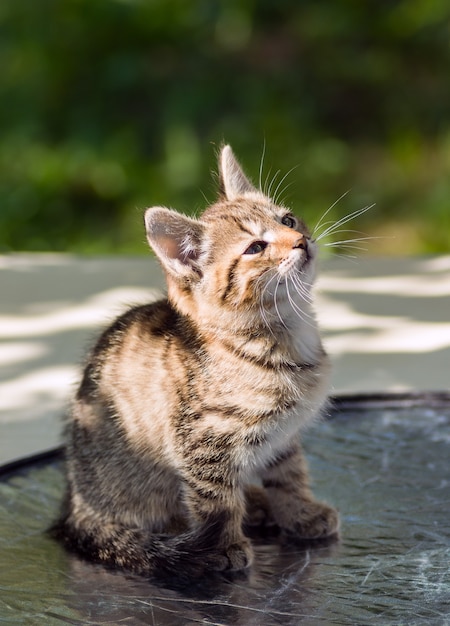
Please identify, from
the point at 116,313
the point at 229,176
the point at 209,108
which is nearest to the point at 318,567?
the point at 229,176

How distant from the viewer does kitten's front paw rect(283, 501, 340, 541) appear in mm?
1871

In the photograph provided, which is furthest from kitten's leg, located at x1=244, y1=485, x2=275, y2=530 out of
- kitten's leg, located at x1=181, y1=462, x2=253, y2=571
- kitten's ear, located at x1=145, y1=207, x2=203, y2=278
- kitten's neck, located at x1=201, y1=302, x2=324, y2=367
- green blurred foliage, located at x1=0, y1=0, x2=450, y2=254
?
green blurred foliage, located at x1=0, y1=0, x2=450, y2=254

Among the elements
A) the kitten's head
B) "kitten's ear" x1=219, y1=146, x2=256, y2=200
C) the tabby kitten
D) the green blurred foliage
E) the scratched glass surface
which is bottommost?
the scratched glass surface

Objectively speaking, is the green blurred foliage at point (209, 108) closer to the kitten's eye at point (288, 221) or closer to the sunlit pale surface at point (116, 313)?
the sunlit pale surface at point (116, 313)

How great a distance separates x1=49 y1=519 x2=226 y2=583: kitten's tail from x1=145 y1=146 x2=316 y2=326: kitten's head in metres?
0.34

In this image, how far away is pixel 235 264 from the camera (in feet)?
5.72

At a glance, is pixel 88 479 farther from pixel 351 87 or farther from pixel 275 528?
pixel 351 87

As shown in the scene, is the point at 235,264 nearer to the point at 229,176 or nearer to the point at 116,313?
the point at 229,176

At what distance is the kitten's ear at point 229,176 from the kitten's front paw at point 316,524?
53cm

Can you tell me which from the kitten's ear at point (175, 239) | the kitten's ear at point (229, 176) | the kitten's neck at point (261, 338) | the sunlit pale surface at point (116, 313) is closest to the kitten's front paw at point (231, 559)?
the kitten's neck at point (261, 338)

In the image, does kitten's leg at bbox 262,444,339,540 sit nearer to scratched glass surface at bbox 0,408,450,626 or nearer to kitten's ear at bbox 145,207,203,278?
scratched glass surface at bbox 0,408,450,626

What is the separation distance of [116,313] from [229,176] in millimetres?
587

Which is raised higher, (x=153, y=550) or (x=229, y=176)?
(x=229, y=176)

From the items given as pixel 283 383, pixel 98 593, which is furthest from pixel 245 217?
pixel 98 593
